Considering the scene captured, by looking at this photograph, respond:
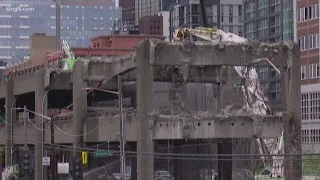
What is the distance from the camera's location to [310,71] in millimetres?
117688

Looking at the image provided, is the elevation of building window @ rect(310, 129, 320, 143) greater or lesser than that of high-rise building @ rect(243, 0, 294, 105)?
lesser

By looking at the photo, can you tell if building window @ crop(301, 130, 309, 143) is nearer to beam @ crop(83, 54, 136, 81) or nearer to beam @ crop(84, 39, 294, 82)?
beam @ crop(83, 54, 136, 81)

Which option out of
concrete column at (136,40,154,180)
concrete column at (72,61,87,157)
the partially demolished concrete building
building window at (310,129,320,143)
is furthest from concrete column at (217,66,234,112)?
building window at (310,129,320,143)

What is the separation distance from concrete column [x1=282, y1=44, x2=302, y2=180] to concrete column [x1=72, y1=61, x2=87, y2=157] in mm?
19012

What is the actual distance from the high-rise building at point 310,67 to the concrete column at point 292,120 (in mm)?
41404

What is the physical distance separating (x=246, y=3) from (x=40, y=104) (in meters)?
93.6

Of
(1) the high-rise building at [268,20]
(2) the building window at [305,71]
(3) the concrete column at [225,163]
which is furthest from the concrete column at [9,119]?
(1) the high-rise building at [268,20]

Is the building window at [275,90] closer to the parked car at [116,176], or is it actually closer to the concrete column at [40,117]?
the parked car at [116,176]

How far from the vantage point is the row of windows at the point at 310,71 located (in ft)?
381

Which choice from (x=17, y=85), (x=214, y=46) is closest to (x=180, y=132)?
(x=214, y=46)

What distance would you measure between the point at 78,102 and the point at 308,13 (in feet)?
140

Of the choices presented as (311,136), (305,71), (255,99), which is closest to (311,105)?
(311,136)

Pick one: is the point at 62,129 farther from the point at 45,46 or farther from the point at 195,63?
the point at 45,46

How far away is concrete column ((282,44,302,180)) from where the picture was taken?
68.4 meters
